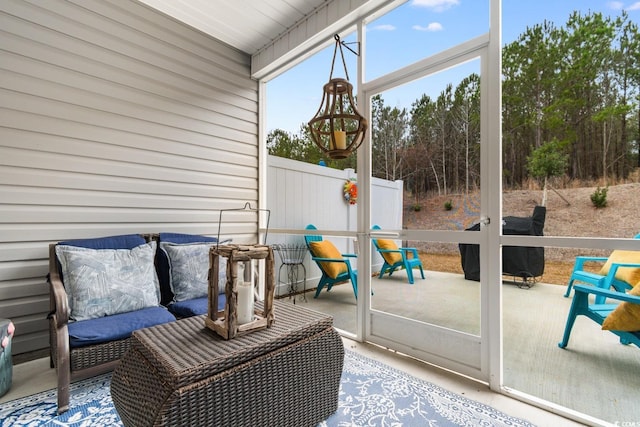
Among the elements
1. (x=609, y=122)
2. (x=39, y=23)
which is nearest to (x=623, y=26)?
(x=609, y=122)

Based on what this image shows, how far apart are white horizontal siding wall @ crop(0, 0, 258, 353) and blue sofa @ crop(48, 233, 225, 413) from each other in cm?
35

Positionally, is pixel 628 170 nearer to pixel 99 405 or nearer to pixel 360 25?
pixel 360 25

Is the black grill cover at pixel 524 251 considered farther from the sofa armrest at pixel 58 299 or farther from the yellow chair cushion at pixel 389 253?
the sofa armrest at pixel 58 299

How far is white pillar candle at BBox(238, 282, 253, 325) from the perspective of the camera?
153 centimetres

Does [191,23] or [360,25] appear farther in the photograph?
[191,23]

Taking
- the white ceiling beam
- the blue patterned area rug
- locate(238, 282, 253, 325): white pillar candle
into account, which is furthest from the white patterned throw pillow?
the white ceiling beam

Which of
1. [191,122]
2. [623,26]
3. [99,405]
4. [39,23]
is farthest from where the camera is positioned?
[191,122]

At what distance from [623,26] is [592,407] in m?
2.09

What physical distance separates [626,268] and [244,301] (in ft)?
6.74

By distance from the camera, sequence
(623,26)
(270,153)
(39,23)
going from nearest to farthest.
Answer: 1. (623,26)
2. (39,23)
3. (270,153)

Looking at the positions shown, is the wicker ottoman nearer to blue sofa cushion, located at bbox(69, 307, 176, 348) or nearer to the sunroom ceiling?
blue sofa cushion, located at bbox(69, 307, 176, 348)

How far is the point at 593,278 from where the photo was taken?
1.77 metres

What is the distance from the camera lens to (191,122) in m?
3.26

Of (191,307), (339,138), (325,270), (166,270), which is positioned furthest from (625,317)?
(166,270)
